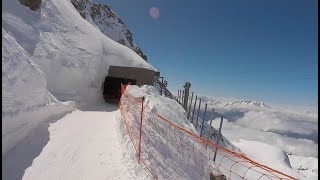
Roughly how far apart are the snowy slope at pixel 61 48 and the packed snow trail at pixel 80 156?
23.9 feet

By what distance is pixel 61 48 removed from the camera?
63.5 feet

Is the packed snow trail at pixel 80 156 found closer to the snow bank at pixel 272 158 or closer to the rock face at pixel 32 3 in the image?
the rock face at pixel 32 3

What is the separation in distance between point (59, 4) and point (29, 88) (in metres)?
17.7

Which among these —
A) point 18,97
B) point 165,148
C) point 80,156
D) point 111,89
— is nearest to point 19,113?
point 18,97

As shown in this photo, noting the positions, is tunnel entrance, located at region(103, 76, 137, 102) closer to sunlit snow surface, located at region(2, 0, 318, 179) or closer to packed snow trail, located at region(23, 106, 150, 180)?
sunlit snow surface, located at region(2, 0, 318, 179)

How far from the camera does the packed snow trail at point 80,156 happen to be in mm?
6531

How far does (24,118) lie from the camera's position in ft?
27.0

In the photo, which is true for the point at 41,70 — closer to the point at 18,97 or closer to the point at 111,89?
the point at 18,97

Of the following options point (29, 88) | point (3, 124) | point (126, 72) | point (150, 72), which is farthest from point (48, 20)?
point (3, 124)

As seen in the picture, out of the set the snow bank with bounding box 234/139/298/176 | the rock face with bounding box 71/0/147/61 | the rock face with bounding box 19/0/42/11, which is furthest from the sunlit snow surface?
the rock face with bounding box 71/0/147/61

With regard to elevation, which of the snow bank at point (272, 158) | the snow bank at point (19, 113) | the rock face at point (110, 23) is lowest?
the snow bank at point (272, 158)

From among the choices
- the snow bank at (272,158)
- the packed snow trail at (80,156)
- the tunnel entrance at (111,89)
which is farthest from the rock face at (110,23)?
the packed snow trail at (80,156)

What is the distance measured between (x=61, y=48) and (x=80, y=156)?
13.4 meters

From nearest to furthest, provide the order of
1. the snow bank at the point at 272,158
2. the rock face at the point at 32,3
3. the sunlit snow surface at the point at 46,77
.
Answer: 1. the sunlit snow surface at the point at 46,77
2. the rock face at the point at 32,3
3. the snow bank at the point at 272,158
